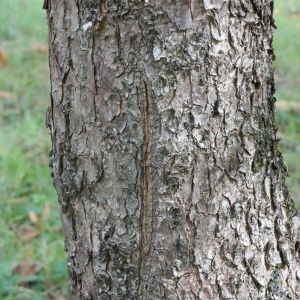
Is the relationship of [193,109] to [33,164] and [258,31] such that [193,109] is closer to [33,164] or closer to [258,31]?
[258,31]

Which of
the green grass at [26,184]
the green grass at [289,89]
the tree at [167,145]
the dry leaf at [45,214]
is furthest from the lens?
the green grass at [289,89]

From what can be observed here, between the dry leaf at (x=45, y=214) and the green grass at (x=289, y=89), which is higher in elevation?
the green grass at (x=289, y=89)

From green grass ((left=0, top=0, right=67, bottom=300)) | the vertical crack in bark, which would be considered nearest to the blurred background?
green grass ((left=0, top=0, right=67, bottom=300))

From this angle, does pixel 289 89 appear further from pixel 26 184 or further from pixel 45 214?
pixel 45 214

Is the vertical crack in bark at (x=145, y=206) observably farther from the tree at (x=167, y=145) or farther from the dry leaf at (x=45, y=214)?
the dry leaf at (x=45, y=214)

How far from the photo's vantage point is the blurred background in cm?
302

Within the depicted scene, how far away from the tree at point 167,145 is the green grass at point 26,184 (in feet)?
4.29

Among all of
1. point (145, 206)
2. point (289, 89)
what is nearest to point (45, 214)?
point (145, 206)

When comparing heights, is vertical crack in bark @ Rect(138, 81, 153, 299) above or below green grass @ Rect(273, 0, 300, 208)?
below

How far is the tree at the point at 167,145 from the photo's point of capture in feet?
4.91

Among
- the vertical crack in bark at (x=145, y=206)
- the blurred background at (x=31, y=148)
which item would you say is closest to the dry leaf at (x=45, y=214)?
the blurred background at (x=31, y=148)

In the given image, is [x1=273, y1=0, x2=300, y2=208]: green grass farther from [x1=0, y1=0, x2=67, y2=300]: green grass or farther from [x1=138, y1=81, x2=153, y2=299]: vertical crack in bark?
[x1=138, y1=81, x2=153, y2=299]: vertical crack in bark

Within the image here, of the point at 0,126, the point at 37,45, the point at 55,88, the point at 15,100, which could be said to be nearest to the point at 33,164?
the point at 0,126

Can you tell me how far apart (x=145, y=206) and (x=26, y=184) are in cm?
240
